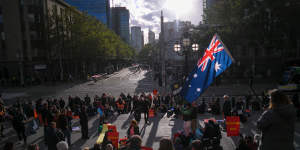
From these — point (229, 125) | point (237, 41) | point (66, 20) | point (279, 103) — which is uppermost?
point (66, 20)

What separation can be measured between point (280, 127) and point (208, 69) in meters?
3.49

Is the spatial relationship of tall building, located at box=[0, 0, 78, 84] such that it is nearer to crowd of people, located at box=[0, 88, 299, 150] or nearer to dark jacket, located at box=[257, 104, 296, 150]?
crowd of people, located at box=[0, 88, 299, 150]

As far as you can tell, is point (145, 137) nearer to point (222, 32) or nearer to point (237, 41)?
point (222, 32)

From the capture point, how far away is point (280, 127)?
341 cm

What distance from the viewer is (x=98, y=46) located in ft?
167

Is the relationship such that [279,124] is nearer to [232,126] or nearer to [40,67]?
[232,126]

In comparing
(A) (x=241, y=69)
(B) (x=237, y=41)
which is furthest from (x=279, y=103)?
(A) (x=241, y=69)

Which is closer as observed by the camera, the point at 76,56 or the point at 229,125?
the point at 229,125

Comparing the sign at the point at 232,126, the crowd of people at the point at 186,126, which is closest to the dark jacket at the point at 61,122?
the crowd of people at the point at 186,126

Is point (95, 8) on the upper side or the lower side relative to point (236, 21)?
upper

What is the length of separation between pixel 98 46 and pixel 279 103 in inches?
1957

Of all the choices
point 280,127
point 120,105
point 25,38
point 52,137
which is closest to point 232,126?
point 280,127

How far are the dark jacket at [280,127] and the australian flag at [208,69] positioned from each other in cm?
296

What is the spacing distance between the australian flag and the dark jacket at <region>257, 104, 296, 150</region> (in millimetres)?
2960
